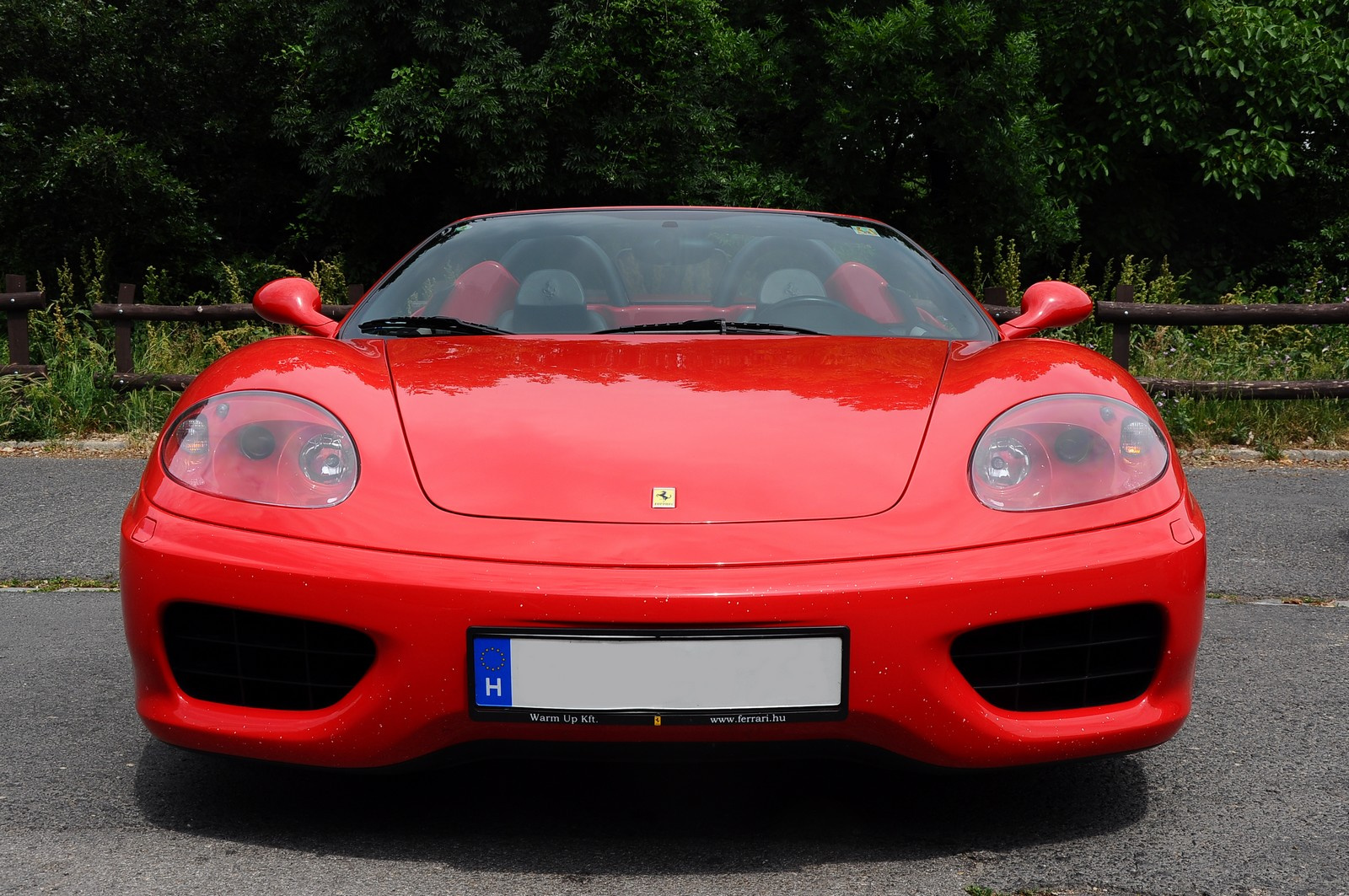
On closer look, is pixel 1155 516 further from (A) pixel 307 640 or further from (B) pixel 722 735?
(A) pixel 307 640

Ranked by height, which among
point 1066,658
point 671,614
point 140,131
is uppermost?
point 671,614

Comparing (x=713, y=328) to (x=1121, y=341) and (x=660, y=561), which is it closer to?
(x=660, y=561)

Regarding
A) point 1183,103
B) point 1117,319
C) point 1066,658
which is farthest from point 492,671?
point 1183,103

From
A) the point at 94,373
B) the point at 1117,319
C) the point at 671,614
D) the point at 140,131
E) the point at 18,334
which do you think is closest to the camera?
the point at 671,614

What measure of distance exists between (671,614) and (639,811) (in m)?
0.62

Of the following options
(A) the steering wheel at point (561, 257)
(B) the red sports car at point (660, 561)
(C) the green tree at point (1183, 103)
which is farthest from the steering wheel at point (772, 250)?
(C) the green tree at point (1183, 103)

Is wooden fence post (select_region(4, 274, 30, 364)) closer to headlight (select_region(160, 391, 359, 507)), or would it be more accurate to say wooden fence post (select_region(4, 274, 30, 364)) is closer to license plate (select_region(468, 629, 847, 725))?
headlight (select_region(160, 391, 359, 507))

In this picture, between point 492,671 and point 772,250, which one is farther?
point 772,250

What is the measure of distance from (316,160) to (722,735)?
1585 centimetres

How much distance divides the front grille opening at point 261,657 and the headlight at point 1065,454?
1.07 metres

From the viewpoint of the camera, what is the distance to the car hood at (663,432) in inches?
79.6

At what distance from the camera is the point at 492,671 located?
1.87 metres

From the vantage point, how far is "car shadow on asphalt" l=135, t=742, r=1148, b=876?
210cm

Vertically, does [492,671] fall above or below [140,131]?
above
